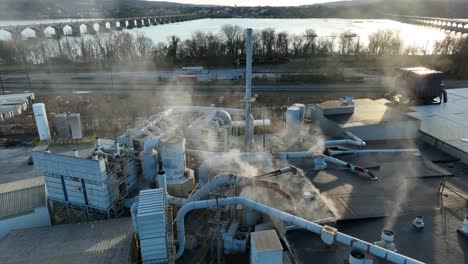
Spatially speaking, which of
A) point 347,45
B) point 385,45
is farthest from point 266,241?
point 347,45

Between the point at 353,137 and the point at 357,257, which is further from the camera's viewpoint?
the point at 353,137

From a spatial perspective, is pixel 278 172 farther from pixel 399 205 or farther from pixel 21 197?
pixel 21 197

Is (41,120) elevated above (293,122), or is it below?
below

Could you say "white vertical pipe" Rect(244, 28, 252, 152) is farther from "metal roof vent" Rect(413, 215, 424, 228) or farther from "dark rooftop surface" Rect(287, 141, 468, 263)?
"metal roof vent" Rect(413, 215, 424, 228)

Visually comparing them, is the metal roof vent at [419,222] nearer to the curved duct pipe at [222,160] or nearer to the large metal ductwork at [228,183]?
the large metal ductwork at [228,183]

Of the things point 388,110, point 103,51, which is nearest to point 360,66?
point 388,110

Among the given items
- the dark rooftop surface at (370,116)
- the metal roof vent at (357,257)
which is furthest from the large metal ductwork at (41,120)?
the metal roof vent at (357,257)

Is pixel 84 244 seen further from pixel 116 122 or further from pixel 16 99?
pixel 16 99

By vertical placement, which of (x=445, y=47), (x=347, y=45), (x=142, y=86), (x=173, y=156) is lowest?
(x=173, y=156)
